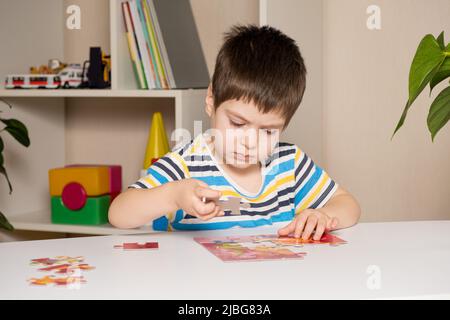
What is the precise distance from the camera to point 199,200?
3.23ft

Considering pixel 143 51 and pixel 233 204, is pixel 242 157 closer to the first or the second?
pixel 233 204

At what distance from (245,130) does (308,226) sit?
0.83ft

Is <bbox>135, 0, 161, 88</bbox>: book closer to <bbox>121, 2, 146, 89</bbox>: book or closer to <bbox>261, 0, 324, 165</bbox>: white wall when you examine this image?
<bbox>121, 2, 146, 89</bbox>: book

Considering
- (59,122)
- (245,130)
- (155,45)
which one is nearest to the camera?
(245,130)

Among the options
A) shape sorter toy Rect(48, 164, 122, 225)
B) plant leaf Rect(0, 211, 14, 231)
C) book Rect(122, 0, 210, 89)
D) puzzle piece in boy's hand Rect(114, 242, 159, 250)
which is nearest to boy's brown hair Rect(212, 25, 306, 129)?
puzzle piece in boy's hand Rect(114, 242, 159, 250)

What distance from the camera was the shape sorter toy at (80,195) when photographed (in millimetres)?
2102

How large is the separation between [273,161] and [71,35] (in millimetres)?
1332

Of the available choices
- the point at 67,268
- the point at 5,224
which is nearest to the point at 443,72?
the point at 67,268

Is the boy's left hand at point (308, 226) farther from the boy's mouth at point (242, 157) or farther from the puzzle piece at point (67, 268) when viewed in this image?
the puzzle piece at point (67, 268)

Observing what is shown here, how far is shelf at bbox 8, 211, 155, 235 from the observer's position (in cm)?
204

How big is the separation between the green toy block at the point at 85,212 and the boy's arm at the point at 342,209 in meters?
0.95

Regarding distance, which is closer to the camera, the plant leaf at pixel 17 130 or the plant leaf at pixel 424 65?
the plant leaf at pixel 424 65

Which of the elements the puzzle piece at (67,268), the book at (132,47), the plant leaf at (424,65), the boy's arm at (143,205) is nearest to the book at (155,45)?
the book at (132,47)

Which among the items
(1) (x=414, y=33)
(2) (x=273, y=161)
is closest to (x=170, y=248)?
(2) (x=273, y=161)
